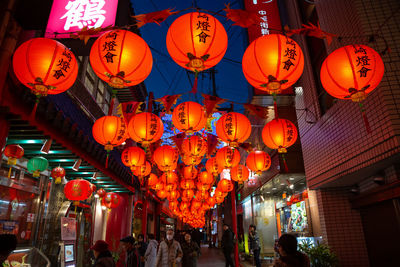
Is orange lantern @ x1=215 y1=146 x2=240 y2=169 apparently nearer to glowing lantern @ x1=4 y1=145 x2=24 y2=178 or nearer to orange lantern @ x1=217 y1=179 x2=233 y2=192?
orange lantern @ x1=217 y1=179 x2=233 y2=192

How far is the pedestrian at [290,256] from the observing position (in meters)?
3.37

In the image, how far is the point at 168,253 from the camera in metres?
8.71

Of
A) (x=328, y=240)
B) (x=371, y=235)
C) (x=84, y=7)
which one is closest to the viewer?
(x=84, y=7)

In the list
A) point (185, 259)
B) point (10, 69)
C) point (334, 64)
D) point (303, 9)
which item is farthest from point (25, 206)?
point (303, 9)

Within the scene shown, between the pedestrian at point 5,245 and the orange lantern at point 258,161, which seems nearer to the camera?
the pedestrian at point 5,245

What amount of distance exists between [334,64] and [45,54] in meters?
5.37

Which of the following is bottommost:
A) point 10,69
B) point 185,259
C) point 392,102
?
point 185,259

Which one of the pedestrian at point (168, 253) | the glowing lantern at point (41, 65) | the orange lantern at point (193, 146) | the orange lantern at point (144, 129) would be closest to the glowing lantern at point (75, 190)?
the pedestrian at point (168, 253)

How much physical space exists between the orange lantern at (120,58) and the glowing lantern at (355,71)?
11.9 ft

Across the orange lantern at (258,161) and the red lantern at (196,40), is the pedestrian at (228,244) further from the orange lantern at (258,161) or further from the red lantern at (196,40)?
the red lantern at (196,40)

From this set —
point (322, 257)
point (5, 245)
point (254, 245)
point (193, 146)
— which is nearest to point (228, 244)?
point (254, 245)

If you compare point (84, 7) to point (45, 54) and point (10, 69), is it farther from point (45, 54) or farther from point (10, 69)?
point (45, 54)

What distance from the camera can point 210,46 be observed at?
4.56m

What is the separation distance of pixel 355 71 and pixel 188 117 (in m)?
3.98
